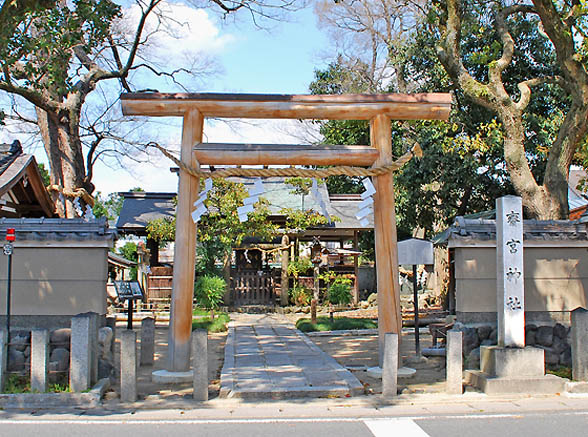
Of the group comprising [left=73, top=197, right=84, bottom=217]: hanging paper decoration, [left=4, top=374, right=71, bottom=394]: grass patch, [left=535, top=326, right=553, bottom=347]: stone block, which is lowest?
[left=4, top=374, right=71, bottom=394]: grass patch

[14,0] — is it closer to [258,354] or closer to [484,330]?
[258,354]

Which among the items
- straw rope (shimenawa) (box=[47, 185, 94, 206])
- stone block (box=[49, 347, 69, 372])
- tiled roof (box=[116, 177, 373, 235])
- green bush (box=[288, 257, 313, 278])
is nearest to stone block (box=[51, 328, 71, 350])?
stone block (box=[49, 347, 69, 372])

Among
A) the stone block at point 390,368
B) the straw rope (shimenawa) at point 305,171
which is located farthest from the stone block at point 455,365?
the straw rope (shimenawa) at point 305,171

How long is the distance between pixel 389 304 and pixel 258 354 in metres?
3.19

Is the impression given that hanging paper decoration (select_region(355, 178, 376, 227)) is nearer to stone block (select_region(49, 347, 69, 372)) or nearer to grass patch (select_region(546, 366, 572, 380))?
grass patch (select_region(546, 366, 572, 380))

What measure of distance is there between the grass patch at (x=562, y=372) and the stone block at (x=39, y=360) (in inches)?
284

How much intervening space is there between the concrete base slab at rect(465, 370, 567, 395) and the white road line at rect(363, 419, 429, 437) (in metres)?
1.80

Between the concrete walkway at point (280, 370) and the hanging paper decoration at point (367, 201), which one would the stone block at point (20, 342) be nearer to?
the concrete walkway at point (280, 370)

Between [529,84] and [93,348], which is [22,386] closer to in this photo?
[93,348]

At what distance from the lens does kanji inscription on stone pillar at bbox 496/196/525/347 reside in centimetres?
773

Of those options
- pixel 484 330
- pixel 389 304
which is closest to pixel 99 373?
pixel 389 304

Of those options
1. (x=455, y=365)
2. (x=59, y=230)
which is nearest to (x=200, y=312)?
(x=59, y=230)

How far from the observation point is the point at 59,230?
341 inches

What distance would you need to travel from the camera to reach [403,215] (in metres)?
23.0
